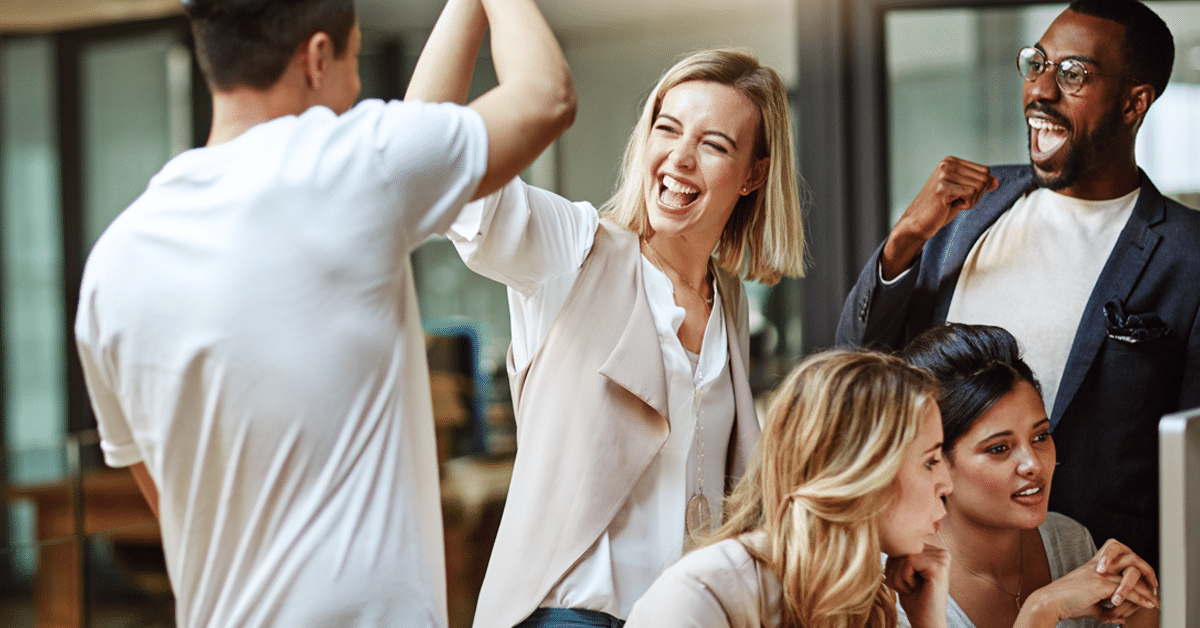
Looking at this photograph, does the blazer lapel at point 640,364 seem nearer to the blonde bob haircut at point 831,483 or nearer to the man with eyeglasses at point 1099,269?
the blonde bob haircut at point 831,483

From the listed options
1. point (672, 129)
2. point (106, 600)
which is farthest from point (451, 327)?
point (672, 129)

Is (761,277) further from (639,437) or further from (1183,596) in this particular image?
(1183,596)

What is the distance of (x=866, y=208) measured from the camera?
2553mm

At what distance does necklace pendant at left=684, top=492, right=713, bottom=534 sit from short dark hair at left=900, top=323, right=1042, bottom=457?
447 mm

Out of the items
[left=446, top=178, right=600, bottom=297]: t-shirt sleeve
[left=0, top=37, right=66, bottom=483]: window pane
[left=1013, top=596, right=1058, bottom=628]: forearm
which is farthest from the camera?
[left=0, top=37, right=66, bottom=483]: window pane

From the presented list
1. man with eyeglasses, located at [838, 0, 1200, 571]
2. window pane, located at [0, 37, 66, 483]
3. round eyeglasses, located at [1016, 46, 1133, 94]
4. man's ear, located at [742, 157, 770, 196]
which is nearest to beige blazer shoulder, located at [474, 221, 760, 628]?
man's ear, located at [742, 157, 770, 196]

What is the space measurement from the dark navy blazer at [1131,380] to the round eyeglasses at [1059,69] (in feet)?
0.72


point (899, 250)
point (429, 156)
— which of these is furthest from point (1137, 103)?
point (429, 156)

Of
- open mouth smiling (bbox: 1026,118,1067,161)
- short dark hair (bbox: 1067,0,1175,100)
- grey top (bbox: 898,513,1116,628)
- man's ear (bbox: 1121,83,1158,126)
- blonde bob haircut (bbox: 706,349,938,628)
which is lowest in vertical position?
grey top (bbox: 898,513,1116,628)

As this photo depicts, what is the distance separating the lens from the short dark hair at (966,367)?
6.59 feet

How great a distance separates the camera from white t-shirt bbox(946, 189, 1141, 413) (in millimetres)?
2121

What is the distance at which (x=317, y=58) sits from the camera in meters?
1.21

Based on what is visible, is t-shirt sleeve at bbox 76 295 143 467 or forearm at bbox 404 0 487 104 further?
forearm at bbox 404 0 487 104

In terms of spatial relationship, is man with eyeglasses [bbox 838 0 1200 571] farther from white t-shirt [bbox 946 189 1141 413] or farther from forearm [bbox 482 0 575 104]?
forearm [bbox 482 0 575 104]
